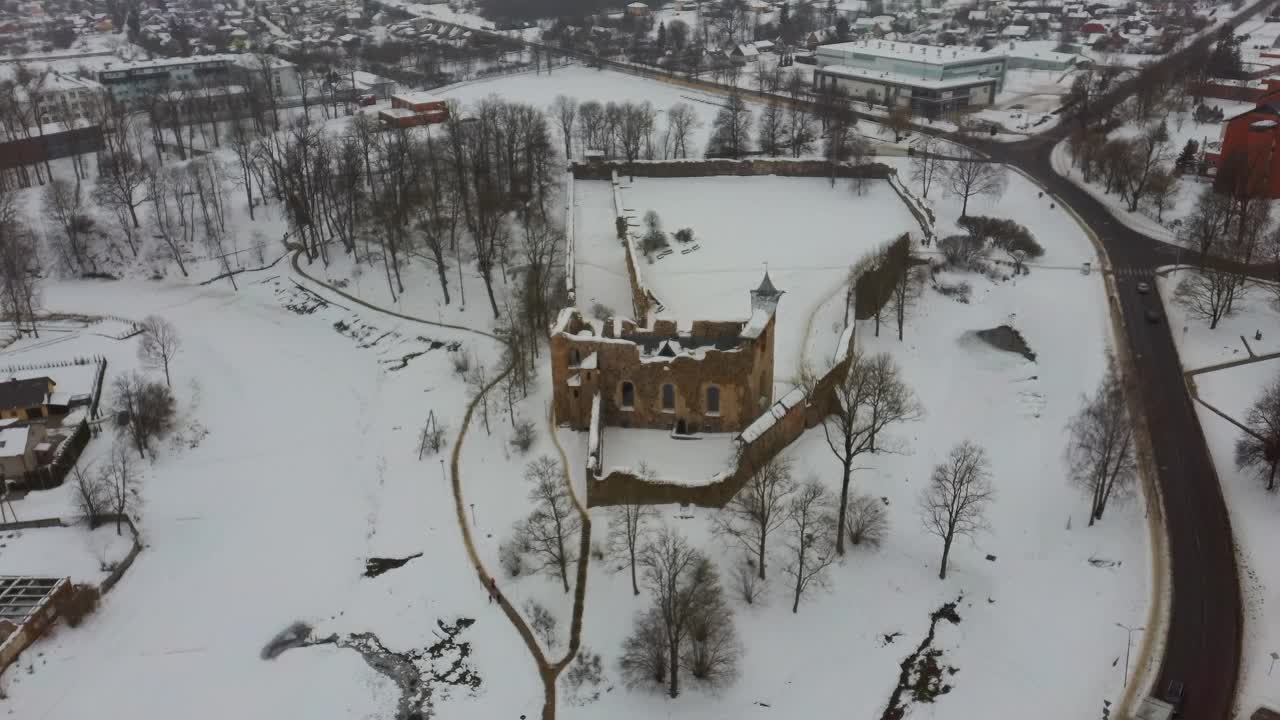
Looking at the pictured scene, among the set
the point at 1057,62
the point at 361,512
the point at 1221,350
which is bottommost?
the point at 361,512

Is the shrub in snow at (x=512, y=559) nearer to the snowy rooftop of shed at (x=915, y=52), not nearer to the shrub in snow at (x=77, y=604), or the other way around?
the shrub in snow at (x=77, y=604)

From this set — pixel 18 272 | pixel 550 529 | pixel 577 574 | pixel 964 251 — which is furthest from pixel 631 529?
pixel 18 272

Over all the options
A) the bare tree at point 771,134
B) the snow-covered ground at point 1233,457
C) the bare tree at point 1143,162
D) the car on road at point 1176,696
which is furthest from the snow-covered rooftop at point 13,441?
the bare tree at point 1143,162

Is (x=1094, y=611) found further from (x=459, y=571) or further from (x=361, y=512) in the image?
(x=361, y=512)

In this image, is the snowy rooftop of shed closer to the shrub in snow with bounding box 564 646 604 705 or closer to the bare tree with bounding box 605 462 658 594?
the bare tree with bounding box 605 462 658 594

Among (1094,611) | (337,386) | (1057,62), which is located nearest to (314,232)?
(337,386)
